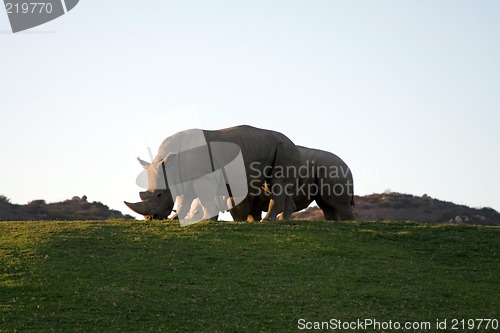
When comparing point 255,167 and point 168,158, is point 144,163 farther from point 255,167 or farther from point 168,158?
point 255,167

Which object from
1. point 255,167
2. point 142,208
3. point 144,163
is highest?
point 144,163

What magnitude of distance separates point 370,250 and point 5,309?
8934 millimetres

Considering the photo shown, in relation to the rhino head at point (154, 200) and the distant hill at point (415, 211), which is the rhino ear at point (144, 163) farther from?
the distant hill at point (415, 211)

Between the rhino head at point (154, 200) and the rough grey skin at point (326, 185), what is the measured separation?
195 inches

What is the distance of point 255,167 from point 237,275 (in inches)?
266

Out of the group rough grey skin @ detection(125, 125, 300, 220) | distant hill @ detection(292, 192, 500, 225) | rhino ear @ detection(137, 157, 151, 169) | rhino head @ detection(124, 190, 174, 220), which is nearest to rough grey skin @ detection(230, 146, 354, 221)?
rough grey skin @ detection(125, 125, 300, 220)

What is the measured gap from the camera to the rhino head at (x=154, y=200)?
2530 cm

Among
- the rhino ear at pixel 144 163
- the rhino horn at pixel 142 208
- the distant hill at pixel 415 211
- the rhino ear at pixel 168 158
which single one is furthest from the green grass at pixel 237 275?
the distant hill at pixel 415 211

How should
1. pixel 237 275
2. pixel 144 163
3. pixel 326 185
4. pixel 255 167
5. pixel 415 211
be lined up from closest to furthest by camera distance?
1. pixel 237 275
2. pixel 144 163
3. pixel 255 167
4. pixel 326 185
5. pixel 415 211

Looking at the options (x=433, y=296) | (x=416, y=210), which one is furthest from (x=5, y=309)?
(x=416, y=210)

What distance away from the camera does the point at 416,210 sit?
157 ft

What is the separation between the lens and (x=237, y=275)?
2016cm

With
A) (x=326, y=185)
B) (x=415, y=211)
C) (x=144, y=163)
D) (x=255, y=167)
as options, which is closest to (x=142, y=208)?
(x=144, y=163)

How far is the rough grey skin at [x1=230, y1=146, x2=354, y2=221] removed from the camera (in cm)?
2933
